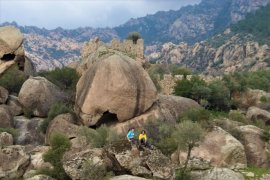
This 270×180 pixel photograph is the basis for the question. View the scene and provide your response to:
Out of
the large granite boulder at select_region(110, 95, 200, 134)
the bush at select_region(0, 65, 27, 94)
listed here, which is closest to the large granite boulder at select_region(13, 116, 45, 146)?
the bush at select_region(0, 65, 27, 94)

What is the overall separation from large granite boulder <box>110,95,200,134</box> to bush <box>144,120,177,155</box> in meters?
0.96

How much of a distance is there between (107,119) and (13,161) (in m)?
9.48

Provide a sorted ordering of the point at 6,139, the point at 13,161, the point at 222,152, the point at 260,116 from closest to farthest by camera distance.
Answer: the point at 222,152 < the point at 13,161 < the point at 6,139 < the point at 260,116

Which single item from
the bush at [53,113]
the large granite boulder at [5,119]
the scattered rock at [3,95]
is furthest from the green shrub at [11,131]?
the scattered rock at [3,95]

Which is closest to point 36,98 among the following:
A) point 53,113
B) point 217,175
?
point 53,113

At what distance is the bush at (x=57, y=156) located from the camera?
29819 millimetres

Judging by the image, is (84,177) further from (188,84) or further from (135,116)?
(188,84)

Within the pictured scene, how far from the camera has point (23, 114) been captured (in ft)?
162

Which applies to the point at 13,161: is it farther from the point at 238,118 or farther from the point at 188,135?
the point at 238,118

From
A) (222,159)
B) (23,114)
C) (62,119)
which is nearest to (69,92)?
(23,114)

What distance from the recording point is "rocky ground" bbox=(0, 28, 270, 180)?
2867 cm

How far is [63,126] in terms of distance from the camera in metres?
42.2

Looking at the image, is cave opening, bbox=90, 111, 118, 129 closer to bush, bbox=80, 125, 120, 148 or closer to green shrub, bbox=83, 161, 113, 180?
bush, bbox=80, 125, 120, 148

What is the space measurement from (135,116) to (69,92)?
46.7ft
